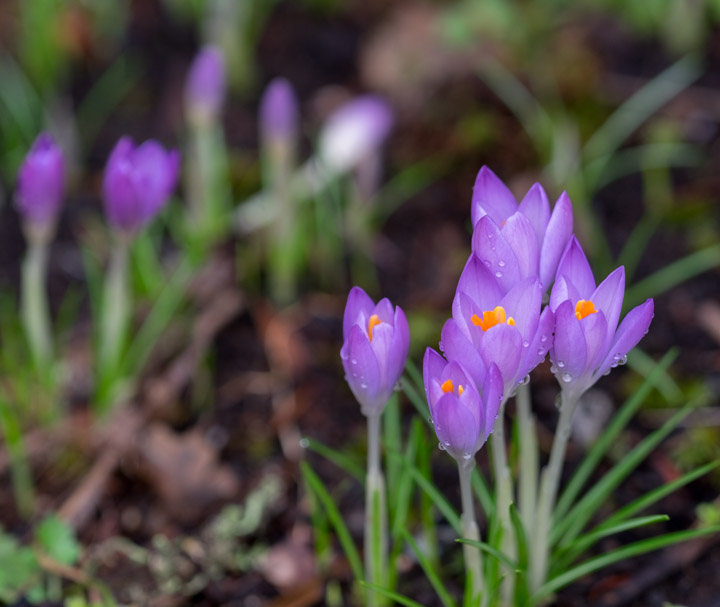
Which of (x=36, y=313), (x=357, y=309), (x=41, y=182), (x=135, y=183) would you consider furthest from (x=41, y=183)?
(x=357, y=309)

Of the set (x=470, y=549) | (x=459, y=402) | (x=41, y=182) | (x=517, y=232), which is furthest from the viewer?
(x=41, y=182)

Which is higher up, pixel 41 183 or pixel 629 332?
pixel 41 183

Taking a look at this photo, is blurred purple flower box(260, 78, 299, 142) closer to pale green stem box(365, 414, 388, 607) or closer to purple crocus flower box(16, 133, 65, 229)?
purple crocus flower box(16, 133, 65, 229)

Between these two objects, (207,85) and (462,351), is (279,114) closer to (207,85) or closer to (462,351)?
(207,85)

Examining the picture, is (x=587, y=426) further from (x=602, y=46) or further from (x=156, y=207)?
(x=602, y=46)

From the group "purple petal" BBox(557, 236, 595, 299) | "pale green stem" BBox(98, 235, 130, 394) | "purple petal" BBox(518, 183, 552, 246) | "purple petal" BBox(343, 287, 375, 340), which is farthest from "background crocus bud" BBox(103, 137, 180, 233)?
"purple petal" BBox(557, 236, 595, 299)

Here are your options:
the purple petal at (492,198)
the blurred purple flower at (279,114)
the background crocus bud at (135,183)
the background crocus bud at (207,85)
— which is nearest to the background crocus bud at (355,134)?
the blurred purple flower at (279,114)

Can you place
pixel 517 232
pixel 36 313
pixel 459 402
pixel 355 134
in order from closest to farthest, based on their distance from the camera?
pixel 459 402 < pixel 517 232 < pixel 36 313 < pixel 355 134
